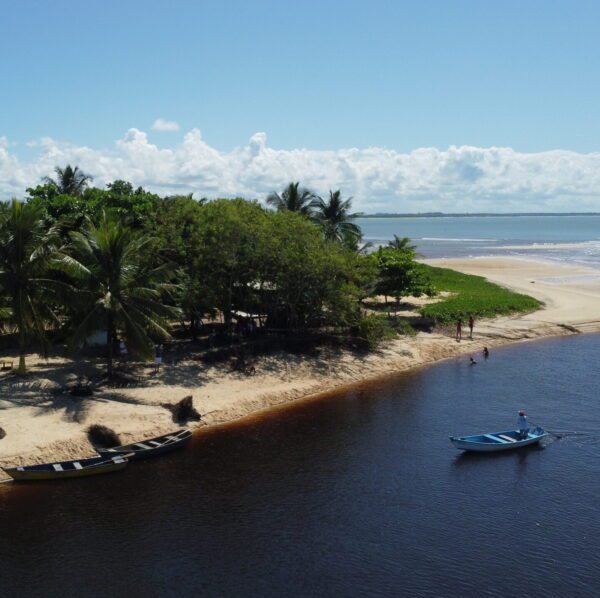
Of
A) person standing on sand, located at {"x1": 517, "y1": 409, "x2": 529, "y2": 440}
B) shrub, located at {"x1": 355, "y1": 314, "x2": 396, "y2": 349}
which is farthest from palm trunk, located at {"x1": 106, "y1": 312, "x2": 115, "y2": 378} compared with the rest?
person standing on sand, located at {"x1": 517, "y1": 409, "x2": 529, "y2": 440}

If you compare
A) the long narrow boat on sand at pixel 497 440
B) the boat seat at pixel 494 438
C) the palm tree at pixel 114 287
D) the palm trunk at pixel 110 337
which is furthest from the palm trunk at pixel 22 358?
the boat seat at pixel 494 438

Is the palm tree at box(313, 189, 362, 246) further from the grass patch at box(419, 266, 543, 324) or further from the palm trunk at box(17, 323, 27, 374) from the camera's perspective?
the palm trunk at box(17, 323, 27, 374)

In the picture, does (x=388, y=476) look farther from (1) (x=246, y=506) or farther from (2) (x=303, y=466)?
(1) (x=246, y=506)

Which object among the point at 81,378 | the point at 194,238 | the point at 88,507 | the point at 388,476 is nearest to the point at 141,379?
the point at 81,378

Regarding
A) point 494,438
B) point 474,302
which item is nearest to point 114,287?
point 494,438

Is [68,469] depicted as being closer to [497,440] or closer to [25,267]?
[25,267]

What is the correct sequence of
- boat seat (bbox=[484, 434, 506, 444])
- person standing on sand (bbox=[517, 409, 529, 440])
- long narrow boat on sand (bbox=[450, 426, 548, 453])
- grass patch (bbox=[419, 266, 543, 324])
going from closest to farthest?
long narrow boat on sand (bbox=[450, 426, 548, 453])
boat seat (bbox=[484, 434, 506, 444])
person standing on sand (bbox=[517, 409, 529, 440])
grass patch (bbox=[419, 266, 543, 324])

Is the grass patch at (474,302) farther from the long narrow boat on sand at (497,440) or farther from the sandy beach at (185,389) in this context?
the long narrow boat on sand at (497,440)

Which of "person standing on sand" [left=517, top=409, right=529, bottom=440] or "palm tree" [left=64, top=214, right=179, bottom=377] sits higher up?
"palm tree" [left=64, top=214, right=179, bottom=377]
